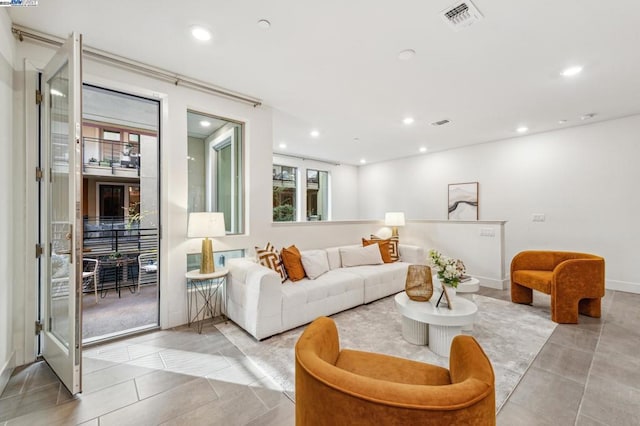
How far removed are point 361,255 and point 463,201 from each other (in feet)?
10.6

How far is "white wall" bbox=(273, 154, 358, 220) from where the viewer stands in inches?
292

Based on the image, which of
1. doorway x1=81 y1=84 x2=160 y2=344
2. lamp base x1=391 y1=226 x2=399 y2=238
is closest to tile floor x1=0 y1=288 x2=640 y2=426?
doorway x1=81 y1=84 x2=160 y2=344

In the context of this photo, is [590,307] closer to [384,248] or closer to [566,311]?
[566,311]

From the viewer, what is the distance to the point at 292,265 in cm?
331

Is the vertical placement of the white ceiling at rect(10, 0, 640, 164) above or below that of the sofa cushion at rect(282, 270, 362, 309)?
above

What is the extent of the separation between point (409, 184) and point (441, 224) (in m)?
1.95

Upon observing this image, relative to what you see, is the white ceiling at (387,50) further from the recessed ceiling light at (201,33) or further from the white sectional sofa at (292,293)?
the white sectional sofa at (292,293)

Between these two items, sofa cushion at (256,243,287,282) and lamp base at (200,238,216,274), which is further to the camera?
A: sofa cushion at (256,243,287,282)

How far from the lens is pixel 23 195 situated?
226 cm

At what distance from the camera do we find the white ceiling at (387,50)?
2010mm

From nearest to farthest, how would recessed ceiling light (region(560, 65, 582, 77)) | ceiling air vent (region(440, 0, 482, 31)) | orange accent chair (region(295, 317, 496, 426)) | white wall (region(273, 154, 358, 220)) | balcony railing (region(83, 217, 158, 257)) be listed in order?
orange accent chair (region(295, 317, 496, 426)) < ceiling air vent (region(440, 0, 482, 31)) < recessed ceiling light (region(560, 65, 582, 77)) < balcony railing (region(83, 217, 158, 257)) < white wall (region(273, 154, 358, 220))

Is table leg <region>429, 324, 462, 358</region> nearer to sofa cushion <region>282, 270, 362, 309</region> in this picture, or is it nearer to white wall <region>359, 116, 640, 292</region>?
sofa cushion <region>282, 270, 362, 309</region>

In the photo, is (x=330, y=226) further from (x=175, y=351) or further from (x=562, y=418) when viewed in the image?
(x=562, y=418)

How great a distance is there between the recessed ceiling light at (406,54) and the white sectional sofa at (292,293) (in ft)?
8.06
